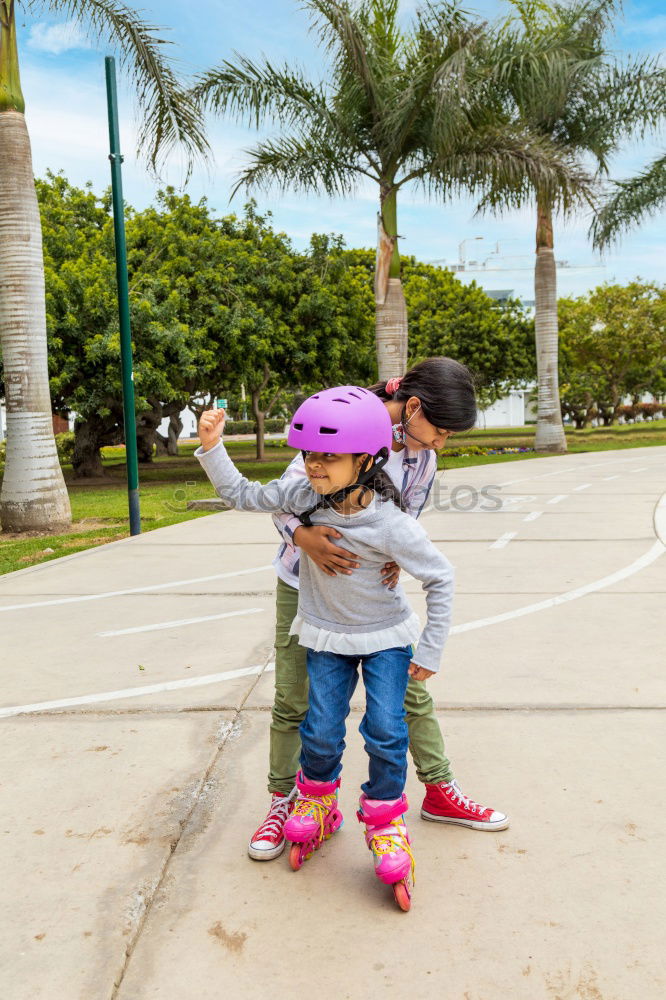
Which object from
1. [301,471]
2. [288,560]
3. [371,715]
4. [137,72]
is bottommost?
[371,715]

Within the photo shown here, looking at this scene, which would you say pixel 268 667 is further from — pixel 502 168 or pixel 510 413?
pixel 510 413

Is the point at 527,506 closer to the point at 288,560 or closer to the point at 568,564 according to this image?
the point at 568,564

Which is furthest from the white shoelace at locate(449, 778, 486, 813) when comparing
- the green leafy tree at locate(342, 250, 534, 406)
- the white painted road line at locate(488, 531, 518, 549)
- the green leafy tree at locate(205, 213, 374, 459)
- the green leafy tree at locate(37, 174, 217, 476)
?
the green leafy tree at locate(342, 250, 534, 406)

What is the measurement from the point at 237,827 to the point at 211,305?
17.6m

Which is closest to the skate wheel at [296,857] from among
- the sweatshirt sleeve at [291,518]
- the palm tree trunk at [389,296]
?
the sweatshirt sleeve at [291,518]

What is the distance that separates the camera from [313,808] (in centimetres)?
265

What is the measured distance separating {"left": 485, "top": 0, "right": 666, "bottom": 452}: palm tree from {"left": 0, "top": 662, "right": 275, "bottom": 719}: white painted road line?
571 inches

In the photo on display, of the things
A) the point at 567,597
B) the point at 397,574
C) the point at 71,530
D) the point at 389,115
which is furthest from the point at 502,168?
the point at 397,574

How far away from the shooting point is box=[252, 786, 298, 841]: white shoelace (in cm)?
275

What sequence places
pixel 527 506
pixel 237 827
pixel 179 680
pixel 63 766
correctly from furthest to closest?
pixel 527 506 < pixel 179 680 < pixel 63 766 < pixel 237 827

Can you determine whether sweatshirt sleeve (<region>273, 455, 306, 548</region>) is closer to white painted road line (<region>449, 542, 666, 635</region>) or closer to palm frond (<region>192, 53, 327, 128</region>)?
white painted road line (<region>449, 542, 666, 635</region>)

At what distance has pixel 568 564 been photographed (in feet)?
23.9

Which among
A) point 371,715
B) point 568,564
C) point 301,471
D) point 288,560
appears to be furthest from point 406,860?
point 568,564

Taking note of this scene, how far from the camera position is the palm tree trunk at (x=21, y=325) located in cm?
1006
